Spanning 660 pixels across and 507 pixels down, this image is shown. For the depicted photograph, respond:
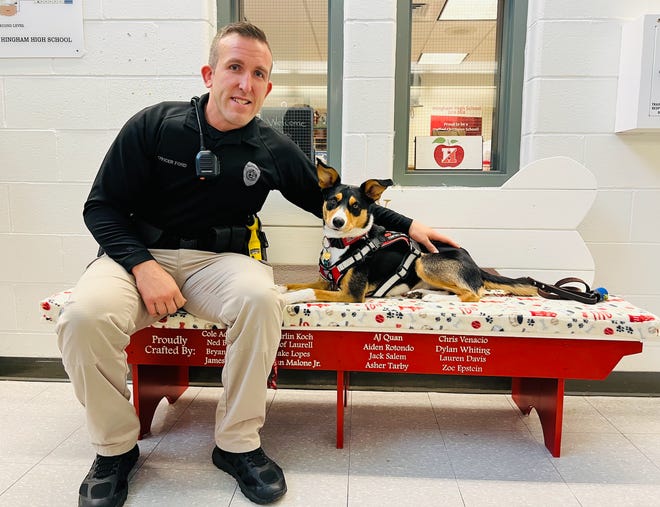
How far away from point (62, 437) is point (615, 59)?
2687mm

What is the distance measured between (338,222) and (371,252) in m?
0.20

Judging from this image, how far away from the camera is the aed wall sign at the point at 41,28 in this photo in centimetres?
226

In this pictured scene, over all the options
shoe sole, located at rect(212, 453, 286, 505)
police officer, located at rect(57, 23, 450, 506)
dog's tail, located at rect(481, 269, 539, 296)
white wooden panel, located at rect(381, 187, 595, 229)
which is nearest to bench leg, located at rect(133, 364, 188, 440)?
police officer, located at rect(57, 23, 450, 506)

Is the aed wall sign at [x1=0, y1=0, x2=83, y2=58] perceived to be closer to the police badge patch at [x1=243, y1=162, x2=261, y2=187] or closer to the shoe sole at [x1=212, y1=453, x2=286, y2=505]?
the police badge patch at [x1=243, y1=162, x2=261, y2=187]

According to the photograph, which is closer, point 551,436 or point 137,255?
point 137,255

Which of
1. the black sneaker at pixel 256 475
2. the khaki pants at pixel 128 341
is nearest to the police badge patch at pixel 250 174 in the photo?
the khaki pants at pixel 128 341

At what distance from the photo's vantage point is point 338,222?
1.82 m

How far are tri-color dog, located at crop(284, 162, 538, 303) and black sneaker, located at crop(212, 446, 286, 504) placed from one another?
0.54m

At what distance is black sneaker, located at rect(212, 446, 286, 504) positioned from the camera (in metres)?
1.52

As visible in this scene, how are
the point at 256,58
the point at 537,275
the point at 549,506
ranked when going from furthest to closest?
the point at 537,275
the point at 256,58
the point at 549,506

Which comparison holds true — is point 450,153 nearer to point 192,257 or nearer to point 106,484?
point 192,257

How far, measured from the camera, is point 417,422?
211cm

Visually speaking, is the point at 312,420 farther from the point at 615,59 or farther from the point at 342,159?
the point at 615,59

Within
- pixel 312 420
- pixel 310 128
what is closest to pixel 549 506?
pixel 312 420
